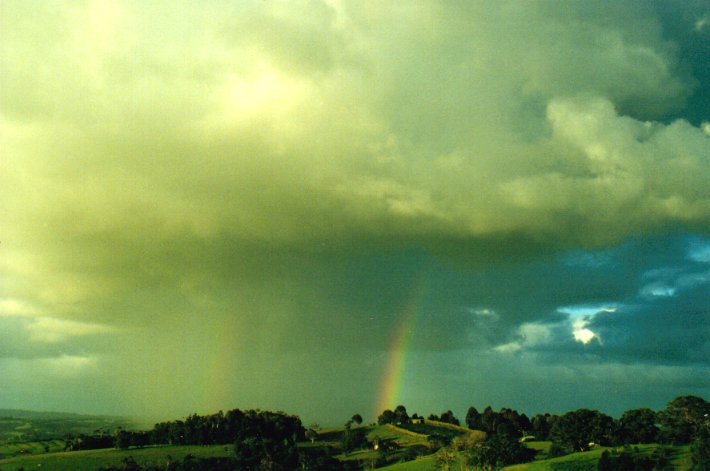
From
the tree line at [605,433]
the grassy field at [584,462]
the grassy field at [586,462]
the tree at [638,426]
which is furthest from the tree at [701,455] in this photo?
the tree at [638,426]

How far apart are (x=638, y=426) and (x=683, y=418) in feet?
70.4

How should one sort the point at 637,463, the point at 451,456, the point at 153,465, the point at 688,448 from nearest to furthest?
the point at 637,463 → the point at 688,448 → the point at 451,456 → the point at 153,465

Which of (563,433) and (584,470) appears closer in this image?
(584,470)

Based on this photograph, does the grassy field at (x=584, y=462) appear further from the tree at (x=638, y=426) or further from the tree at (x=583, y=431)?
the tree at (x=638, y=426)

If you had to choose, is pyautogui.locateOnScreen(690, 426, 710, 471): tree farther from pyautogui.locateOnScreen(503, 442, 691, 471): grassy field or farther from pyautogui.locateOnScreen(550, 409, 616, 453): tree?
pyautogui.locateOnScreen(550, 409, 616, 453): tree

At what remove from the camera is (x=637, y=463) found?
132m

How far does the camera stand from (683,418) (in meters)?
163

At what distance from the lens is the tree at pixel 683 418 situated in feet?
520

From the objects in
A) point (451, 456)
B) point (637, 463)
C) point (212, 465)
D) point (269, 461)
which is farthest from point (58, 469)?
point (637, 463)

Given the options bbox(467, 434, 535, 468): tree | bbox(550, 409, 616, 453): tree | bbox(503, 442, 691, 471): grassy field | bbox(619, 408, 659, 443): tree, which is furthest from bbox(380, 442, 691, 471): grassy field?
bbox(619, 408, 659, 443): tree

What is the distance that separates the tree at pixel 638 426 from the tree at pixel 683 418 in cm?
716

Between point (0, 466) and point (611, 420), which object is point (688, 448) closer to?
point (611, 420)

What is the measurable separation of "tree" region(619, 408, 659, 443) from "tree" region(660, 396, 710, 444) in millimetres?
7160

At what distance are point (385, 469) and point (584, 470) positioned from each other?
61.6 metres
